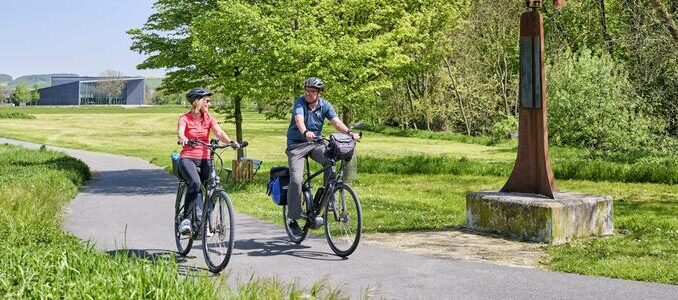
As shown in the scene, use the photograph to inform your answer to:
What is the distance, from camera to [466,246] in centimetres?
923

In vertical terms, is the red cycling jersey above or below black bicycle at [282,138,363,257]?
above

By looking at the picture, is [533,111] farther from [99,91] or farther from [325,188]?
[99,91]

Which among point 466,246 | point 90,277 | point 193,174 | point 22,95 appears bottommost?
point 466,246

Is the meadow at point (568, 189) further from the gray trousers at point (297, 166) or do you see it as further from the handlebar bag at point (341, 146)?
the handlebar bag at point (341, 146)

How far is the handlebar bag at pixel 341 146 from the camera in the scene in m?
8.39

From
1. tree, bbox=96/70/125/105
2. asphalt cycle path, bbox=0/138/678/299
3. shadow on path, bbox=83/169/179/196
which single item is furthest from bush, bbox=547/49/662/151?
tree, bbox=96/70/125/105

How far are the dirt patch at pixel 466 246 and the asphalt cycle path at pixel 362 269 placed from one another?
41 cm

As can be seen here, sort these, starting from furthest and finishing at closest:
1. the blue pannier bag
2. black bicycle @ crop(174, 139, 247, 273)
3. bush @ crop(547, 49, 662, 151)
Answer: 1. bush @ crop(547, 49, 662, 151)
2. the blue pannier bag
3. black bicycle @ crop(174, 139, 247, 273)

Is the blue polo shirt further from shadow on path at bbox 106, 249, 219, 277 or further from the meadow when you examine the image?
the meadow

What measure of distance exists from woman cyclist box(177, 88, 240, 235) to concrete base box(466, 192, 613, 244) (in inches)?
159

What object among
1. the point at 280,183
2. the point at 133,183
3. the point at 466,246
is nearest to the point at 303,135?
the point at 280,183

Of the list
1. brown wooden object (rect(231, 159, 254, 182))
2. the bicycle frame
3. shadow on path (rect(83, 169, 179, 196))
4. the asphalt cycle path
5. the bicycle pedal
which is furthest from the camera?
brown wooden object (rect(231, 159, 254, 182))

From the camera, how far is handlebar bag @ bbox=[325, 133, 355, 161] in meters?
8.39

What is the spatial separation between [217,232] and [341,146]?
176 cm
